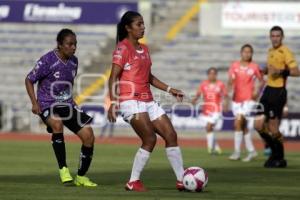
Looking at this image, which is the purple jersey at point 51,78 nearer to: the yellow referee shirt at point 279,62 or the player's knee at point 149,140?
the player's knee at point 149,140

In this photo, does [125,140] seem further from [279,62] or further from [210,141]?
[279,62]

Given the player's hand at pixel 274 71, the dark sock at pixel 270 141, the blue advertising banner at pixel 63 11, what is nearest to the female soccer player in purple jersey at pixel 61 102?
the player's hand at pixel 274 71

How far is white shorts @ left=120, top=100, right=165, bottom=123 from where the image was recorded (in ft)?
37.7

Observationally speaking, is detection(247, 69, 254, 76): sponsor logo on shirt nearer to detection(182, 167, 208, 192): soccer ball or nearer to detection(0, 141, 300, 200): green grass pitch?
detection(0, 141, 300, 200): green grass pitch

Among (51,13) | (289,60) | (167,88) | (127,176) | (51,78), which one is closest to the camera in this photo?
(167,88)

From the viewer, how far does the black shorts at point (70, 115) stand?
12.3 m

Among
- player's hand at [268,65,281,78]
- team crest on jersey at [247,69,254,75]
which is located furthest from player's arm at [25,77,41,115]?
team crest on jersey at [247,69,254,75]

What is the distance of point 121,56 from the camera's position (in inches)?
453

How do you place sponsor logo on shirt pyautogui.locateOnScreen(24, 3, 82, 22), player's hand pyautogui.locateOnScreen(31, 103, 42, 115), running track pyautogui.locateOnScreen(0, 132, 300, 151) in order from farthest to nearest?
sponsor logo on shirt pyautogui.locateOnScreen(24, 3, 82, 22), running track pyautogui.locateOnScreen(0, 132, 300, 151), player's hand pyautogui.locateOnScreen(31, 103, 42, 115)

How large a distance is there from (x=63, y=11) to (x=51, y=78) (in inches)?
986

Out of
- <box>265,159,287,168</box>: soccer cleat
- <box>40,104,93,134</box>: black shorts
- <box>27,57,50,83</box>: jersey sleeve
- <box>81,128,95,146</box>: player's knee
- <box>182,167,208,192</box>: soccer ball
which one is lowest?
<box>265,159,287,168</box>: soccer cleat

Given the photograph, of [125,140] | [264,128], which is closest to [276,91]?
[264,128]

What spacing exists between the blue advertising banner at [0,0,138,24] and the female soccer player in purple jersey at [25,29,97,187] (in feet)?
77.2

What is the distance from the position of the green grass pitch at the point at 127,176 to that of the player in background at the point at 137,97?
1.68ft
